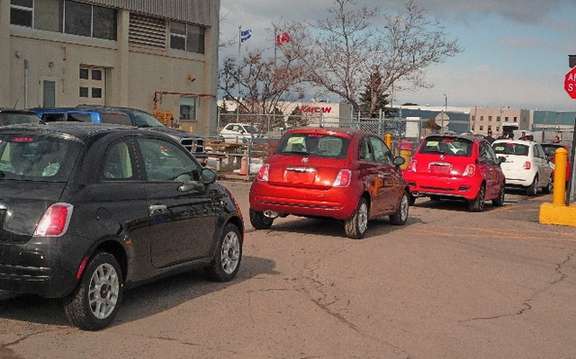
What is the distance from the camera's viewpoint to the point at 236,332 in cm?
642

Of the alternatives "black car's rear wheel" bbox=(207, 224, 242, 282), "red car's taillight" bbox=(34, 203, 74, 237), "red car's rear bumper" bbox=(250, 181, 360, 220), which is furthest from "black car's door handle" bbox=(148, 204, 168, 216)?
"red car's rear bumper" bbox=(250, 181, 360, 220)

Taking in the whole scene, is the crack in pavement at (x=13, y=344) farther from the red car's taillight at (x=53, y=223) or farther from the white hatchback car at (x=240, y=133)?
the white hatchback car at (x=240, y=133)

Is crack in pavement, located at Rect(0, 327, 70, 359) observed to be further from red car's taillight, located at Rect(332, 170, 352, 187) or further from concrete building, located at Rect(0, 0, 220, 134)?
concrete building, located at Rect(0, 0, 220, 134)

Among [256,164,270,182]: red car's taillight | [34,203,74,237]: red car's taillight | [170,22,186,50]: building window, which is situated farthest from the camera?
[170,22,186,50]: building window

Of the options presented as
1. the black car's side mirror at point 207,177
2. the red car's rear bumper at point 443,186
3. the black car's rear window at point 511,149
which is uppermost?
the black car's rear window at point 511,149

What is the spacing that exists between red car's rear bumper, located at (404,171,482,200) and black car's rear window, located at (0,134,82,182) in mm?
11168

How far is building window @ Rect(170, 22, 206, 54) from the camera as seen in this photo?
3278cm

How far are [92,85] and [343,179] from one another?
19.8m

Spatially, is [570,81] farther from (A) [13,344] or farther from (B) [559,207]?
(A) [13,344]

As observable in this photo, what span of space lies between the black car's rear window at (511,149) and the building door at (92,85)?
14.8 metres

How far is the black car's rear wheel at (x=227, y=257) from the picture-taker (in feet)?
26.9

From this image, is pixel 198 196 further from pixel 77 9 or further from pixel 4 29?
pixel 77 9

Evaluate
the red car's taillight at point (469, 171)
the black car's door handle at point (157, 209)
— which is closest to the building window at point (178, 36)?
the red car's taillight at point (469, 171)

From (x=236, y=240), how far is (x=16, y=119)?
769 cm
